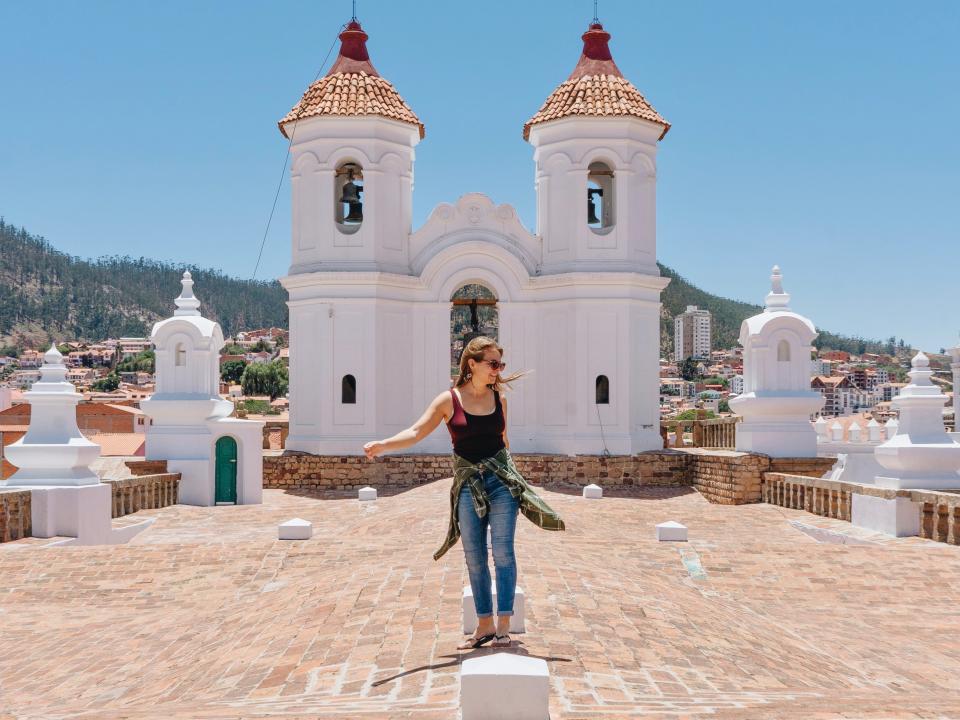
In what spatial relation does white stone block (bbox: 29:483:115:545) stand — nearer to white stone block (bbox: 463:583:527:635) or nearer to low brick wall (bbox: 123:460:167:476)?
low brick wall (bbox: 123:460:167:476)

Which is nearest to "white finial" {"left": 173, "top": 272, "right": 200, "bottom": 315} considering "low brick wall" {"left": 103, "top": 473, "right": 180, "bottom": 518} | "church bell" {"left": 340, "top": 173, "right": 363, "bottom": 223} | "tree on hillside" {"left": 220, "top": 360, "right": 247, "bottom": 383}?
"low brick wall" {"left": 103, "top": 473, "right": 180, "bottom": 518}

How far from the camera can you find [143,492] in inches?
697

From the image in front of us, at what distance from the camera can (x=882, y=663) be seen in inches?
298

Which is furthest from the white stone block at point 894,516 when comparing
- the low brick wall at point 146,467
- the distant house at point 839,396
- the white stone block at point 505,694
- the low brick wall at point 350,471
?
the distant house at point 839,396

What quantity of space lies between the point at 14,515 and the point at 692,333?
108m

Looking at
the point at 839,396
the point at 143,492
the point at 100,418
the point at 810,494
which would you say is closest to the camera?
the point at 810,494

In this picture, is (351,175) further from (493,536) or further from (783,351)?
(493,536)

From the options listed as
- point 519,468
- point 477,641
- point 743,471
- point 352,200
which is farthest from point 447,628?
point 352,200

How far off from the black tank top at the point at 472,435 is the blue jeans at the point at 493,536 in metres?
0.13

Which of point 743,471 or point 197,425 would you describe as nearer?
point 743,471

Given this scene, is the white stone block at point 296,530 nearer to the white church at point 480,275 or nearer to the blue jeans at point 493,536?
the blue jeans at point 493,536

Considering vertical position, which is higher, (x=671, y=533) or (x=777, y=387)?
(x=777, y=387)

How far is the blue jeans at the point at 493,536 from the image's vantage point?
589cm

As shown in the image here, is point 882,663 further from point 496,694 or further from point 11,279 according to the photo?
point 11,279
